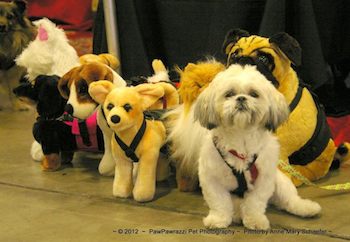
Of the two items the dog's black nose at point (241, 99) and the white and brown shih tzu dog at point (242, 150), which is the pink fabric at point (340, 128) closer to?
the white and brown shih tzu dog at point (242, 150)

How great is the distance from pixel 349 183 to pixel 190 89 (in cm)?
74

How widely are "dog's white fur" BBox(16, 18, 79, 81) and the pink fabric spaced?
4.51 ft

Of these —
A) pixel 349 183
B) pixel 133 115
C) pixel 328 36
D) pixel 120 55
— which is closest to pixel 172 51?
pixel 120 55

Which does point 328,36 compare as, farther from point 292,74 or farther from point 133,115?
point 133,115

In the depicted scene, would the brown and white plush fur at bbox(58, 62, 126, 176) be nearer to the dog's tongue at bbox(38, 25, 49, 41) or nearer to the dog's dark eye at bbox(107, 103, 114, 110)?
the dog's dark eye at bbox(107, 103, 114, 110)

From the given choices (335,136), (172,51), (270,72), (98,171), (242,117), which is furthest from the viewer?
(172,51)

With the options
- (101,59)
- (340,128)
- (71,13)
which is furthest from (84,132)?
(71,13)

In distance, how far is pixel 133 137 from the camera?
7.04ft

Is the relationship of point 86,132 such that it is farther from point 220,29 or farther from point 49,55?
point 220,29

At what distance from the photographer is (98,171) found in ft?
8.49

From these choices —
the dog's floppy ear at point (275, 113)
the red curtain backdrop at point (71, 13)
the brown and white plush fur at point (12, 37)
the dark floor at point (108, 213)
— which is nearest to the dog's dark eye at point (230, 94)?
the dog's floppy ear at point (275, 113)

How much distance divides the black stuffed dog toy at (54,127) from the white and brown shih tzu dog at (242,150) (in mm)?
766

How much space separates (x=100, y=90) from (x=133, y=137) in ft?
0.75

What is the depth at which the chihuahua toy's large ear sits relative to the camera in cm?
214
